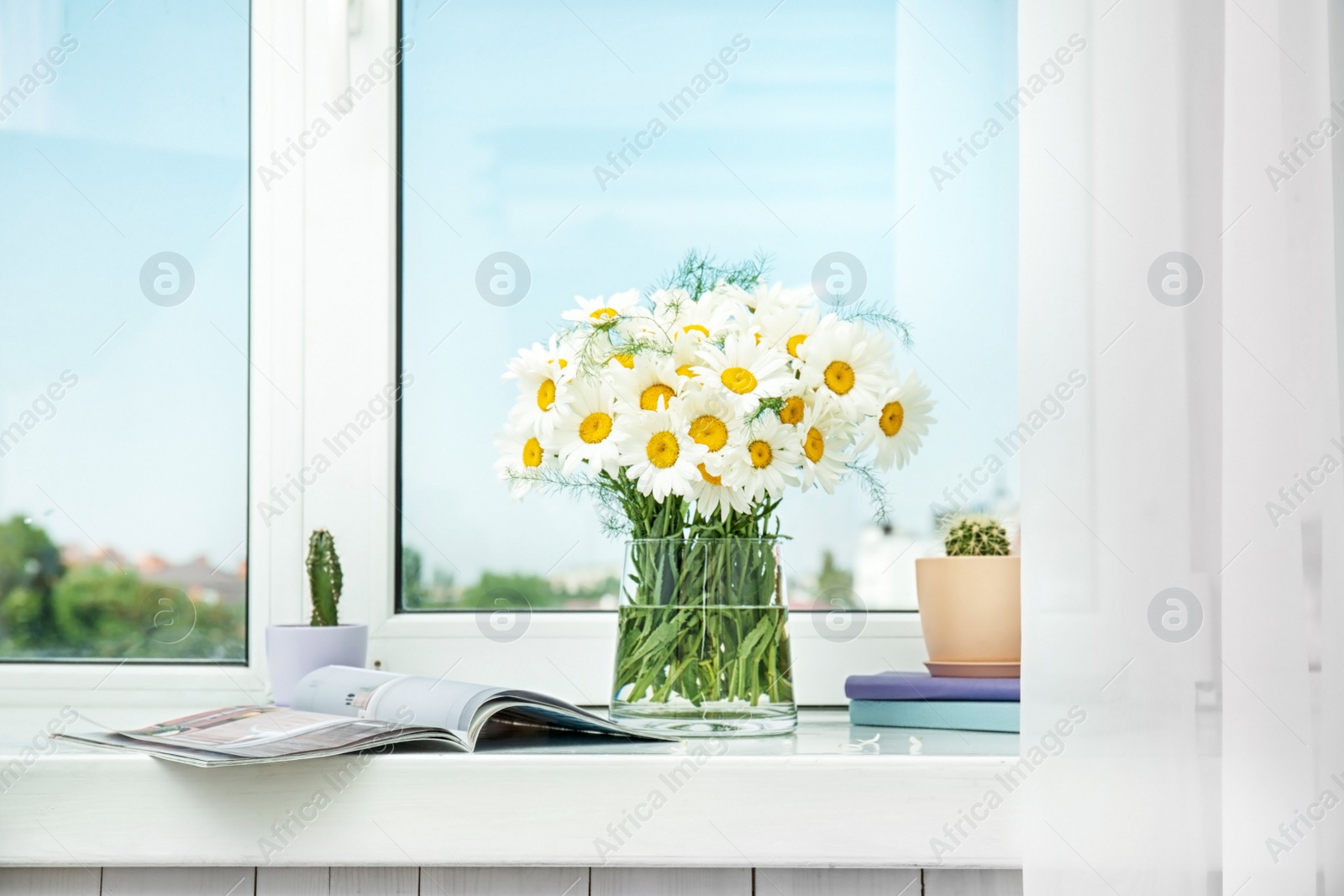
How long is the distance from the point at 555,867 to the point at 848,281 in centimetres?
76

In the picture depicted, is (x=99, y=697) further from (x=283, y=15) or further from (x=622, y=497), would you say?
(x=283, y=15)

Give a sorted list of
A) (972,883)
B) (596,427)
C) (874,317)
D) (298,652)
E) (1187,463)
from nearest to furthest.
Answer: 1. (1187,463)
2. (972,883)
3. (596,427)
4. (298,652)
5. (874,317)

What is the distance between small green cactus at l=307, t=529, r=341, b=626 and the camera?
122 centimetres

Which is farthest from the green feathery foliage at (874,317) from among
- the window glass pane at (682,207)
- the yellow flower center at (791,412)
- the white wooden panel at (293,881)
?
the white wooden panel at (293,881)

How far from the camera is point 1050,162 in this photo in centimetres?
87

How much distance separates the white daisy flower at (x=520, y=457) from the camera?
1.08 metres

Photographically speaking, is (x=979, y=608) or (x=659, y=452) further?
(x=979, y=608)

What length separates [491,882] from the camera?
97 cm

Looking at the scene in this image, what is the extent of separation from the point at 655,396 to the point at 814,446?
0.50 feet

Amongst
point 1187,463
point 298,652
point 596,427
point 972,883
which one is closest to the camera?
point 1187,463

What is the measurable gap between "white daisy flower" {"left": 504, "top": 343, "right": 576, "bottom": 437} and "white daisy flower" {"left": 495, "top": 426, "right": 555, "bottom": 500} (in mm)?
12

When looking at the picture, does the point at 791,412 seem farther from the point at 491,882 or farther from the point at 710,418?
the point at 491,882

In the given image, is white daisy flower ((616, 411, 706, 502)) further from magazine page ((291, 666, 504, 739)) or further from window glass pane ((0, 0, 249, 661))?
window glass pane ((0, 0, 249, 661))

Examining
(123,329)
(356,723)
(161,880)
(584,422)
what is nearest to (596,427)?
(584,422)
